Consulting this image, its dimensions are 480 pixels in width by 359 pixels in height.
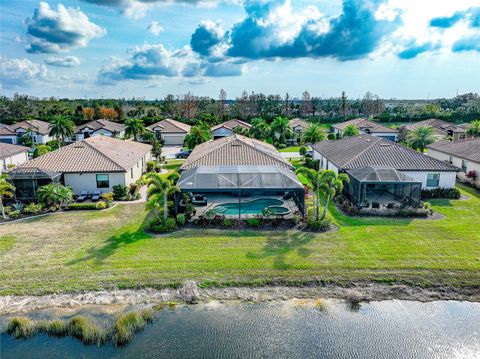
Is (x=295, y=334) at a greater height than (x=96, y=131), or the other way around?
(x=96, y=131)

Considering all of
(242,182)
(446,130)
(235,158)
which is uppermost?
(446,130)

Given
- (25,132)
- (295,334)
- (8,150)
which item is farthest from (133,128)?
(295,334)

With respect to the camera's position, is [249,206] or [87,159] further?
[87,159]

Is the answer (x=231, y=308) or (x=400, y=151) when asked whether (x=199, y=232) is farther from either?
(x=400, y=151)

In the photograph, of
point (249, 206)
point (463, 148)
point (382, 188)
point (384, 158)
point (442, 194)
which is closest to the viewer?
point (249, 206)

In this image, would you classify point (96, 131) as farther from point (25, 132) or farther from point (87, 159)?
point (87, 159)

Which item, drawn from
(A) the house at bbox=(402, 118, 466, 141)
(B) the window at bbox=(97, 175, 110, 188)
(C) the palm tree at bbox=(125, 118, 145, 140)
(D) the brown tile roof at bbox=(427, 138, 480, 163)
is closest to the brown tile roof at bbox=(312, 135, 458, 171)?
(D) the brown tile roof at bbox=(427, 138, 480, 163)

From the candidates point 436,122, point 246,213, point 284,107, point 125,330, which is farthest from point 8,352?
point 284,107

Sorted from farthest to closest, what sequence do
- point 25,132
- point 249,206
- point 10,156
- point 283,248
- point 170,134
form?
point 170,134 → point 25,132 → point 10,156 → point 249,206 → point 283,248
